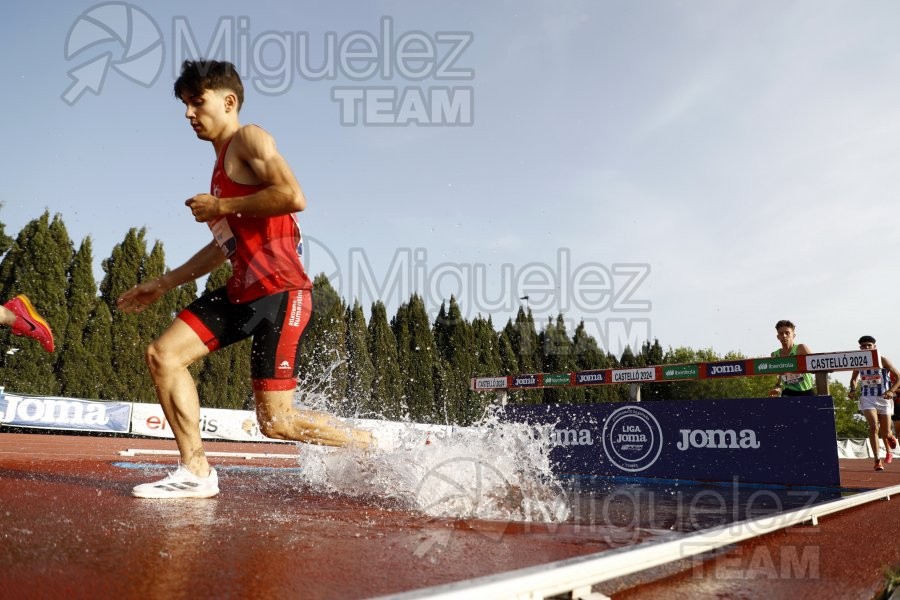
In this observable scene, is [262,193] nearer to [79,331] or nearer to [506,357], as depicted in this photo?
[79,331]

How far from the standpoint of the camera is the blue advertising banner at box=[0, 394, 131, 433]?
1519 cm

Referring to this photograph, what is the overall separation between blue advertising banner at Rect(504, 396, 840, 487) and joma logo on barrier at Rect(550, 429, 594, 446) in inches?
0.5

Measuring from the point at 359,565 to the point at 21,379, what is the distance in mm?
22157

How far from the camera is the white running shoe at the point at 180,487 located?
289 cm

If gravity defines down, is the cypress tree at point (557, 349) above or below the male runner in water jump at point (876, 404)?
above

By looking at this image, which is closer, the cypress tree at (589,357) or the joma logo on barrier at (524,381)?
the joma logo on barrier at (524,381)

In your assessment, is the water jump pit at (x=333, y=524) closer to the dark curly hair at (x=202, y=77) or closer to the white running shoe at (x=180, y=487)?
the white running shoe at (x=180, y=487)

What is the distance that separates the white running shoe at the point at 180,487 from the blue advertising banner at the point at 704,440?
555 cm

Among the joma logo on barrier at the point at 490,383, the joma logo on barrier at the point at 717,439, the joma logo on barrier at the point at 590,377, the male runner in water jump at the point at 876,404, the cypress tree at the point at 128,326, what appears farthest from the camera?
the cypress tree at the point at 128,326

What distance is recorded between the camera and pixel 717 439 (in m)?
6.72

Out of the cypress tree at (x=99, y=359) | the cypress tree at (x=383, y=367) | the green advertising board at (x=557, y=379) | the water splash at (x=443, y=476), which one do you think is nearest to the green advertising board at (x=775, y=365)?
the green advertising board at (x=557, y=379)

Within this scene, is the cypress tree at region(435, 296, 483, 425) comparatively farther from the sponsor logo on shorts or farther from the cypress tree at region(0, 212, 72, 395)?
the sponsor logo on shorts

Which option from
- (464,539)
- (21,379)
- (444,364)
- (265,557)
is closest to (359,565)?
(265,557)

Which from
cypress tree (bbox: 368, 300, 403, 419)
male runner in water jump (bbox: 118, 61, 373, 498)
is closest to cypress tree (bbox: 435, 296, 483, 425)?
cypress tree (bbox: 368, 300, 403, 419)
